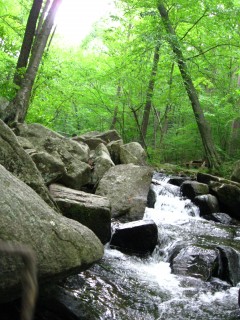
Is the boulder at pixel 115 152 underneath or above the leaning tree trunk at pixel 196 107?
underneath

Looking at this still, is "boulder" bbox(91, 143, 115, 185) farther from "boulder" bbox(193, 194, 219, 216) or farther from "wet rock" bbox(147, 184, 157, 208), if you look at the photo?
"boulder" bbox(193, 194, 219, 216)

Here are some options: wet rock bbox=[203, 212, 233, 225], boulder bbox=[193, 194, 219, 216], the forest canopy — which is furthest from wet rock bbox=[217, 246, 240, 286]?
the forest canopy

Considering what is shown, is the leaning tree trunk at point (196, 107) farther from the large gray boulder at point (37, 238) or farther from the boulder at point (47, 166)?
the large gray boulder at point (37, 238)

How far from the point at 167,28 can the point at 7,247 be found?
13.9 metres

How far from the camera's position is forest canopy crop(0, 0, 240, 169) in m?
12.5

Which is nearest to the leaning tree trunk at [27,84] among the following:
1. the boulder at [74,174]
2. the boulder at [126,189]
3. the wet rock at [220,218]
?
the boulder at [74,174]

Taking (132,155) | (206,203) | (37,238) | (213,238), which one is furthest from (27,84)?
(37,238)

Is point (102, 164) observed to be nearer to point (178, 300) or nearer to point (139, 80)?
point (178, 300)

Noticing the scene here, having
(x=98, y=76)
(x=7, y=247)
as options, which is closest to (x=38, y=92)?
(x=98, y=76)

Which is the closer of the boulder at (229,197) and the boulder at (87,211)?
the boulder at (87,211)

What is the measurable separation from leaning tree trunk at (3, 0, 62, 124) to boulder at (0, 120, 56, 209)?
477 centimetres

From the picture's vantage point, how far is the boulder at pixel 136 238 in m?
6.38

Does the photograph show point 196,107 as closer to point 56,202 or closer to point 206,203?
point 206,203

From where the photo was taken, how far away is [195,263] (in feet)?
18.9
